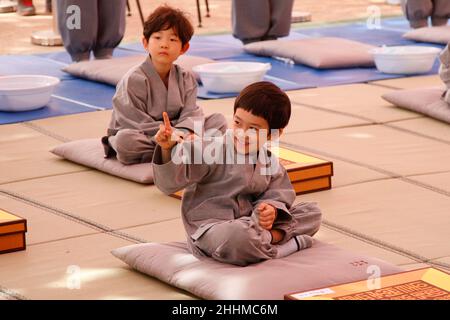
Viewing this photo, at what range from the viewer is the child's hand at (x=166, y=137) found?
2.56m

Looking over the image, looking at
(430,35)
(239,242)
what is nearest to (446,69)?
(430,35)

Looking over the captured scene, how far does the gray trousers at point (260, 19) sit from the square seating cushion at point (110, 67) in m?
0.78

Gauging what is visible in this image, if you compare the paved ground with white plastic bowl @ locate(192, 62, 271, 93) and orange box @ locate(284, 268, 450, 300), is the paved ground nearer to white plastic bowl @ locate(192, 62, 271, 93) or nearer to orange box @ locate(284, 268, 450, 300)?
white plastic bowl @ locate(192, 62, 271, 93)

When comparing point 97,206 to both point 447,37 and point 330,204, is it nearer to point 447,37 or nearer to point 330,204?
point 330,204

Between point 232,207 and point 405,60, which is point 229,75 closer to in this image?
point 405,60

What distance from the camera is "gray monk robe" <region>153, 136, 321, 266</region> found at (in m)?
2.70

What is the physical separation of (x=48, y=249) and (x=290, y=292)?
81 cm

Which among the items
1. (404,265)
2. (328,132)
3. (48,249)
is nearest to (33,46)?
(328,132)

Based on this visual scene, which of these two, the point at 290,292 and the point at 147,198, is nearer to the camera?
the point at 290,292

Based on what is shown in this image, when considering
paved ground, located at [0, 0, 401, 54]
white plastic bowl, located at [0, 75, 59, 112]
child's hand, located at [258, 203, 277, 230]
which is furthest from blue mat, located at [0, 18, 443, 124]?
child's hand, located at [258, 203, 277, 230]

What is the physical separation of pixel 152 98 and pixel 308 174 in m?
0.68

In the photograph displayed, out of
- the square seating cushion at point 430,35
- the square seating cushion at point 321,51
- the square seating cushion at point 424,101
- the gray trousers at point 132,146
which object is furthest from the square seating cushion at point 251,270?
the square seating cushion at point 430,35

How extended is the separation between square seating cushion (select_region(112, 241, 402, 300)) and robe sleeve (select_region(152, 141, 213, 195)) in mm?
194

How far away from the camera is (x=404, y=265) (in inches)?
113
